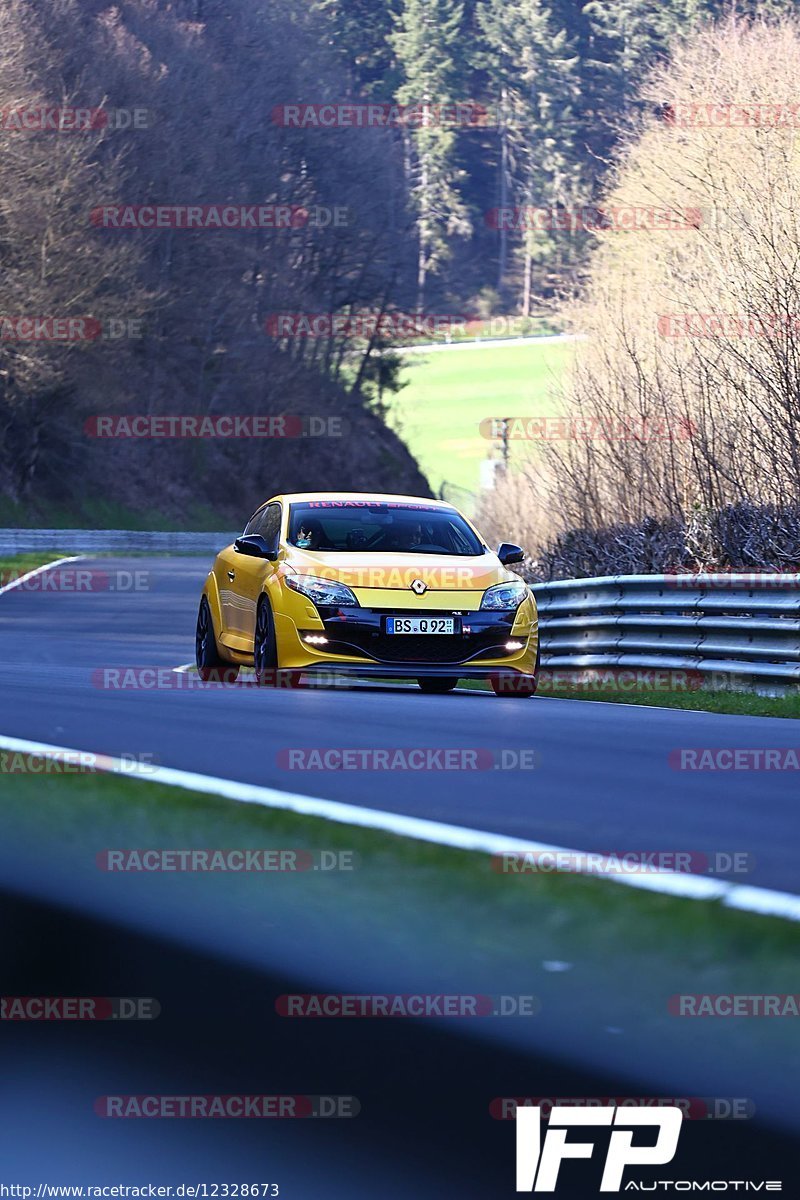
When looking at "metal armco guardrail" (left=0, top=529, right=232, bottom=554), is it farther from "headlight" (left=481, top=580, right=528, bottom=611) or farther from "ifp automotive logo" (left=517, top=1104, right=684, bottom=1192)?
"ifp automotive logo" (left=517, top=1104, right=684, bottom=1192)

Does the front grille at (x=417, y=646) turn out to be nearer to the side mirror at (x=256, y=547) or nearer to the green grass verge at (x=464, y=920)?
the side mirror at (x=256, y=547)

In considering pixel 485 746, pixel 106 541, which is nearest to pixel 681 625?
pixel 485 746

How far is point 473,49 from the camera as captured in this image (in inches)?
5438

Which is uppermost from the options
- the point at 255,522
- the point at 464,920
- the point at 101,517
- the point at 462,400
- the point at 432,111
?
the point at 432,111

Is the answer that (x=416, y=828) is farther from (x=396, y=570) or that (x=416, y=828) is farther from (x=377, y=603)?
(x=396, y=570)

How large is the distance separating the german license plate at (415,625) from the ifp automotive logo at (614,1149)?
11203 millimetres

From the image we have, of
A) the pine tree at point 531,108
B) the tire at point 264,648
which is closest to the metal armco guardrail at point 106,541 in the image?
the tire at point 264,648

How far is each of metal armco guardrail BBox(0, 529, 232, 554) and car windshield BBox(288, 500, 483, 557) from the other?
36.0m

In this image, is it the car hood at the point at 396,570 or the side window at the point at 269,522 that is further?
the side window at the point at 269,522

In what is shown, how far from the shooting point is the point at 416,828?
6129 mm

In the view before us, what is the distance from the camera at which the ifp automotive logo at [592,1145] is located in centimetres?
306

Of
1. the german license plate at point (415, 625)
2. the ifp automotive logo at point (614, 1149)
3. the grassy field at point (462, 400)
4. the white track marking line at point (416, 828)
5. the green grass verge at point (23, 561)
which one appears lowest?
the ifp automotive logo at point (614, 1149)

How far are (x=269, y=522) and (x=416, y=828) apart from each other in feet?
34.9

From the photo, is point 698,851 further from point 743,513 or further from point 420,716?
point 743,513
